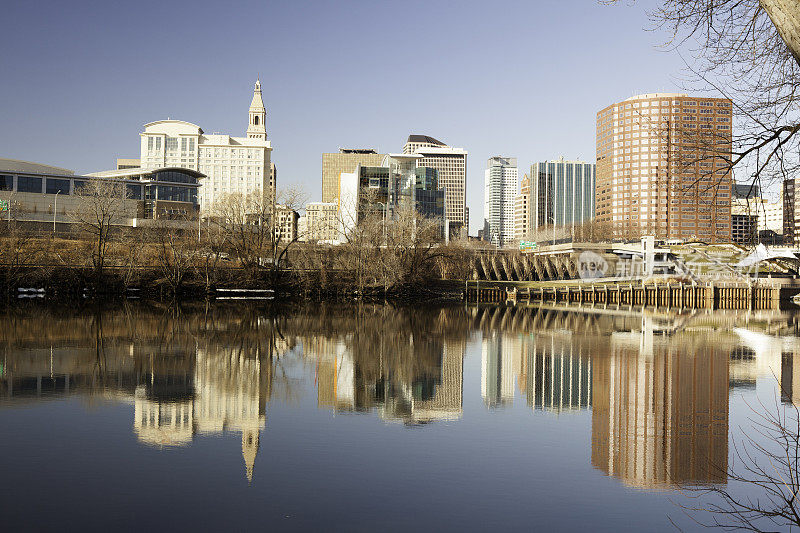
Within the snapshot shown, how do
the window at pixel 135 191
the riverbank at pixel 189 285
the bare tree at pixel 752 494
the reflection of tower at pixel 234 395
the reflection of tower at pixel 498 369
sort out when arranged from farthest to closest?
the window at pixel 135 191, the riverbank at pixel 189 285, the reflection of tower at pixel 498 369, the reflection of tower at pixel 234 395, the bare tree at pixel 752 494

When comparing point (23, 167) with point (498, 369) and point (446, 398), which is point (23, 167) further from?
point (446, 398)

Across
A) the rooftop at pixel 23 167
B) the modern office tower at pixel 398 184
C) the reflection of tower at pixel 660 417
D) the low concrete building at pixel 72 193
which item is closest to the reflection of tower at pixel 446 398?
the reflection of tower at pixel 660 417

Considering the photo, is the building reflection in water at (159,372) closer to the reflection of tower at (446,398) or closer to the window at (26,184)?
the reflection of tower at (446,398)

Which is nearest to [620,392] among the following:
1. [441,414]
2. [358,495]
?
[441,414]

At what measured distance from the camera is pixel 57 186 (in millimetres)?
88312

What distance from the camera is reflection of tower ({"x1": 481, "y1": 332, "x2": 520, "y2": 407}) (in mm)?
16422

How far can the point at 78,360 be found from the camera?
63.0 feet

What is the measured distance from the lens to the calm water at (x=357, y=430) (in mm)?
8484

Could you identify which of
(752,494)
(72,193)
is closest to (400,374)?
(752,494)

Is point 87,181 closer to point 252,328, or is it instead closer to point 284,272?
point 284,272

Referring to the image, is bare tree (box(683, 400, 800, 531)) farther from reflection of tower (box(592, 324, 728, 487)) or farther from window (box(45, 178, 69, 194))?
window (box(45, 178, 69, 194))

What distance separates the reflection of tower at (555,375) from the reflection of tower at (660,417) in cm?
38

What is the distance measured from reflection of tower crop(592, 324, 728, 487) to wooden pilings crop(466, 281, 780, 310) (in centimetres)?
4713

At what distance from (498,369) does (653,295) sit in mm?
58319
